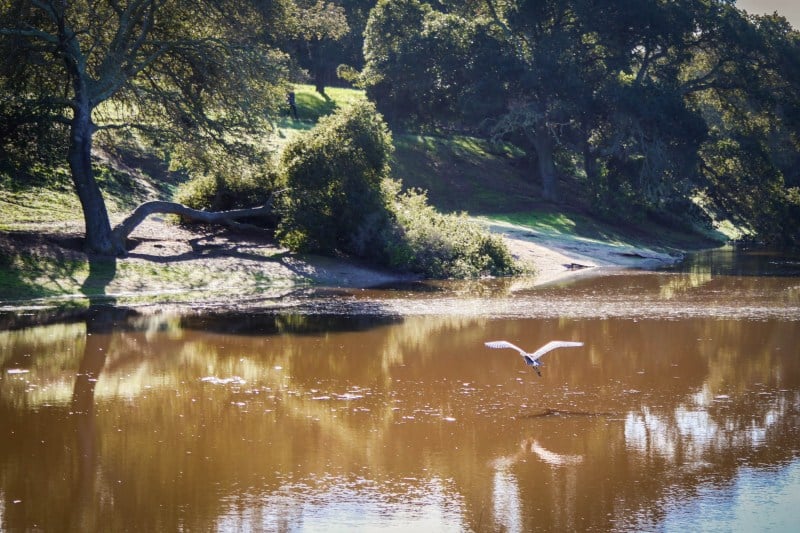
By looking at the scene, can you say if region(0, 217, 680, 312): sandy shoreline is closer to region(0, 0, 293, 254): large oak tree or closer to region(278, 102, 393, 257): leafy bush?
region(278, 102, 393, 257): leafy bush

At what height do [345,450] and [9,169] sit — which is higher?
[9,169]

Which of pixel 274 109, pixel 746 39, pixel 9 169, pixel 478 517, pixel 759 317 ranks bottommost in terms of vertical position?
pixel 478 517

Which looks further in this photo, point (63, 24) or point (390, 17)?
point (390, 17)

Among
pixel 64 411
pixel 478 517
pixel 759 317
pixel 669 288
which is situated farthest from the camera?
pixel 669 288

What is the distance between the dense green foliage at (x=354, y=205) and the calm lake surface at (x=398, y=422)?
840cm

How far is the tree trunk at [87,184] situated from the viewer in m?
29.7

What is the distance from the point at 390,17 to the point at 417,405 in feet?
132

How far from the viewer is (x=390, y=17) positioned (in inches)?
2103

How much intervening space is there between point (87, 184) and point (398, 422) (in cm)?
1823

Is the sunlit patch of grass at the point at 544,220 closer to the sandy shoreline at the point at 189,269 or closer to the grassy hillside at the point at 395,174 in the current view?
the grassy hillside at the point at 395,174

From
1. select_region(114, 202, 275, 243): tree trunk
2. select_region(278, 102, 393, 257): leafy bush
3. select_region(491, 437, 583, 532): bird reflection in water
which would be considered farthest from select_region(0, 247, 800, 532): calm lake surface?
select_region(278, 102, 393, 257): leafy bush

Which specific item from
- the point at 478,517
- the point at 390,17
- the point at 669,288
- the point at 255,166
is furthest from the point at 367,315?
the point at 390,17

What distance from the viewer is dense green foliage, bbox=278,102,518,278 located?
3344 centimetres

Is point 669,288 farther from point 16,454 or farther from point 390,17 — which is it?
point 390,17
